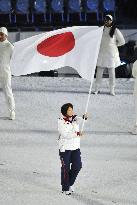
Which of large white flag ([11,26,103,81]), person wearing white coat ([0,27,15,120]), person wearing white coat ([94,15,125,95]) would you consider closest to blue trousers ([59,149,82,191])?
large white flag ([11,26,103,81])

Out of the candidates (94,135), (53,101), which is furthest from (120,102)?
(94,135)

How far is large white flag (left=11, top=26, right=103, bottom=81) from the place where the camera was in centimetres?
870

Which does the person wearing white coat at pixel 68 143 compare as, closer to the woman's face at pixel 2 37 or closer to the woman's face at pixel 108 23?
the woman's face at pixel 2 37

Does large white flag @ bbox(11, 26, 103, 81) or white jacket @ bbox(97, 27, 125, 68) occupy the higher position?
large white flag @ bbox(11, 26, 103, 81)

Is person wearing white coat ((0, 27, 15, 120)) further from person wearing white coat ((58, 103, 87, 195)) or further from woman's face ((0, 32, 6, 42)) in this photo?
person wearing white coat ((58, 103, 87, 195))

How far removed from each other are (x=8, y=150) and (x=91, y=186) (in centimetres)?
204

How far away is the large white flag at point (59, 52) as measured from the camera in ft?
28.6

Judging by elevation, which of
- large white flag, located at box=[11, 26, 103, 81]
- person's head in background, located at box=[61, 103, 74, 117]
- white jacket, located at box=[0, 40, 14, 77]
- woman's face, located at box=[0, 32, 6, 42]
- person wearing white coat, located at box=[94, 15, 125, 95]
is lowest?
person wearing white coat, located at box=[94, 15, 125, 95]

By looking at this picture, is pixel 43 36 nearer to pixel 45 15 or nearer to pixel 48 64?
pixel 48 64

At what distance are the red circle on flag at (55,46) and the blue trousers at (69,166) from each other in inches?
62.2

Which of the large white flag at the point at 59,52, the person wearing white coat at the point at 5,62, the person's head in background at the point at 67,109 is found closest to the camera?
the person's head in background at the point at 67,109

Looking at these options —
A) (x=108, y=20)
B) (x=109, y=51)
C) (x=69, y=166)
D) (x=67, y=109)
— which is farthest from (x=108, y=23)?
(x=69, y=166)

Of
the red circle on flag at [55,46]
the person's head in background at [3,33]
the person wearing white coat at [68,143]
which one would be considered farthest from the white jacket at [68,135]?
the person's head in background at [3,33]

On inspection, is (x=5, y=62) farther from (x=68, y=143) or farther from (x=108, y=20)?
(x=68, y=143)
